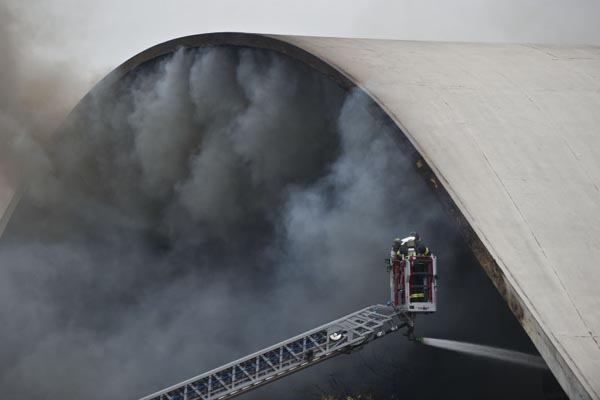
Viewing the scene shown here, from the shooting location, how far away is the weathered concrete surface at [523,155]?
38.4 ft

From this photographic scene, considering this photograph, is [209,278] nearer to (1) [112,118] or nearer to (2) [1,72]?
(1) [112,118]

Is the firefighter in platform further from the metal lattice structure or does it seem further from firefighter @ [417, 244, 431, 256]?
the metal lattice structure

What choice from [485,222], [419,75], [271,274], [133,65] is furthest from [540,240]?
[133,65]

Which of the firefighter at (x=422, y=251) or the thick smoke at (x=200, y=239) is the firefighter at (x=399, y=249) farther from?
the thick smoke at (x=200, y=239)

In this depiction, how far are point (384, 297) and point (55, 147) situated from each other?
266 inches

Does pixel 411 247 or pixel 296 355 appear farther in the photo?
pixel 296 355

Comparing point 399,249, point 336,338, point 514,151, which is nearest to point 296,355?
point 336,338

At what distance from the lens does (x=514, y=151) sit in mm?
14250

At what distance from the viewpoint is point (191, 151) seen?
18.8m

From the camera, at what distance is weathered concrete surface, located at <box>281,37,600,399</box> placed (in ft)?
38.4

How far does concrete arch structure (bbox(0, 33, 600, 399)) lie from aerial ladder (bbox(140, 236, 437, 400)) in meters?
1.28

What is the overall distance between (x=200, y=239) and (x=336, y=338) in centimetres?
583

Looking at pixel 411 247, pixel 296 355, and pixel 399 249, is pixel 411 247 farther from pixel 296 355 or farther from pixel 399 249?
pixel 296 355

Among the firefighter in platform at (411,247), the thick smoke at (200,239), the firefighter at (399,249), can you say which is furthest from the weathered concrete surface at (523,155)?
the thick smoke at (200,239)
